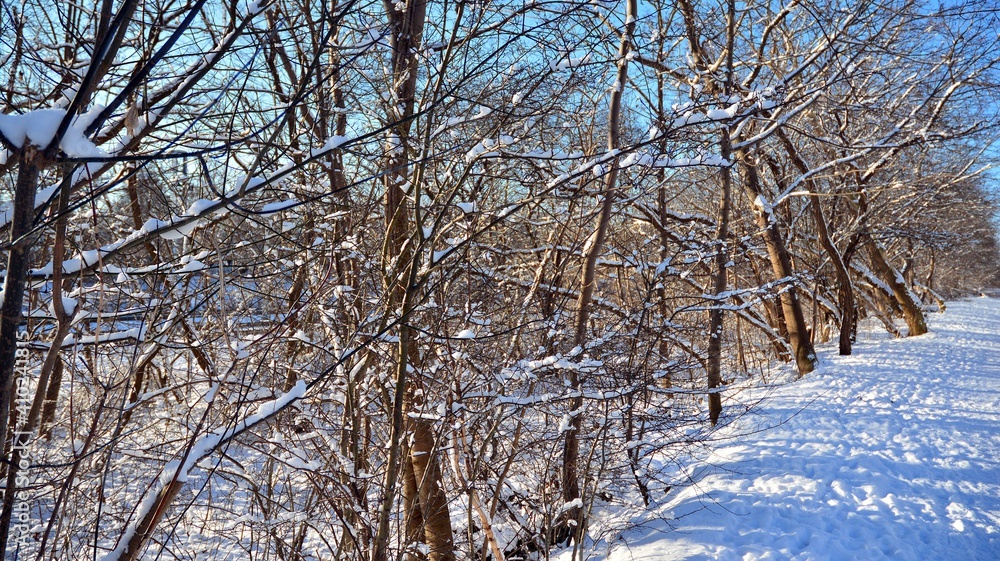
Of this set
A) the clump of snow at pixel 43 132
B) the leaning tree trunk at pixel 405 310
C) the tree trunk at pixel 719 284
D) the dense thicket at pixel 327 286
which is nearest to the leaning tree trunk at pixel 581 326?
the dense thicket at pixel 327 286

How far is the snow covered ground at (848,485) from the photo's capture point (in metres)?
4.98

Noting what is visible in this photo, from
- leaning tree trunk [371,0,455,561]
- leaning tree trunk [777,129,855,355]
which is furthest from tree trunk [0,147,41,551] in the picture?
leaning tree trunk [777,129,855,355]

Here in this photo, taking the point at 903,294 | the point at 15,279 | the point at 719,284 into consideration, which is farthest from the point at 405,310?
the point at 903,294

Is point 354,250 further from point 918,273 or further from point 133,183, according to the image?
point 918,273

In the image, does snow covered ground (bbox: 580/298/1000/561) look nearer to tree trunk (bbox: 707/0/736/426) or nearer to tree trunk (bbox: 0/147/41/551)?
tree trunk (bbox: 707/0/736/426)

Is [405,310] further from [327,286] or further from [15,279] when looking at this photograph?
[15,279]

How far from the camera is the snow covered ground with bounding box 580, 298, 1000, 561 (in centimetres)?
498

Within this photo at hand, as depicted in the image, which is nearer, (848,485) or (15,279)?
(15,279)

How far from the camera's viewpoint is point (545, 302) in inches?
207

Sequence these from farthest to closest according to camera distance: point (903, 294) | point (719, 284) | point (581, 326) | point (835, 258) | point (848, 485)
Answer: point (903, 294) → point (835, 258) → point (719, 284) → point (848, 485) → point (581, 326)

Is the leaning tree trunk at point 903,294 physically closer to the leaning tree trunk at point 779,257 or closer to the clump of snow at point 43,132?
the leaning tree trunk at point 779,257

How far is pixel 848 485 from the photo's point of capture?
5.94 metres

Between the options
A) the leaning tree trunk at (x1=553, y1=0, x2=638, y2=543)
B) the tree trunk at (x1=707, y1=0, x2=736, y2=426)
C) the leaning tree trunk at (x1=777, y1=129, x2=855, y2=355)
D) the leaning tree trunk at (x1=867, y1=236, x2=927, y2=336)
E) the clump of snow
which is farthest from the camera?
the leaning tree trunk at (x1=867, y1=236, x2=927, y2=336)

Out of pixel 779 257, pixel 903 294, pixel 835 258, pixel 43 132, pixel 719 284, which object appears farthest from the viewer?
pixel 903 294
